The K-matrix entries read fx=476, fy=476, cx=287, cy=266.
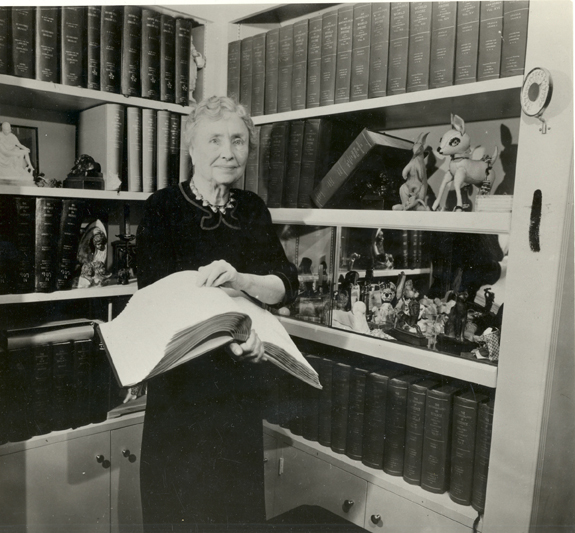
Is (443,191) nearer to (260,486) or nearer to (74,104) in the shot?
(260,486)

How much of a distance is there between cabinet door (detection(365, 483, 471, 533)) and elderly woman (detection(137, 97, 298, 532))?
291mm

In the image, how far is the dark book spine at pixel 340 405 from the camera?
4.12ft

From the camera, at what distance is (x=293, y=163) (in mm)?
1312

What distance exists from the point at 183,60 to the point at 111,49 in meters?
0.20

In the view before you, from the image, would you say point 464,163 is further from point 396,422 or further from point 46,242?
point 46,242

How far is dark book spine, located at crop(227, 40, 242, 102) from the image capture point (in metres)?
1.41

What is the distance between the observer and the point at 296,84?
4.24ft

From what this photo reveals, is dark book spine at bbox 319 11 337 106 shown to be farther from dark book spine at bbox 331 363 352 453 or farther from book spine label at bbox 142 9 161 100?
dark book spine at bbox 331 363 352 453

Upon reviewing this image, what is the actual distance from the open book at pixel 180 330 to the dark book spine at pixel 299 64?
61 cm

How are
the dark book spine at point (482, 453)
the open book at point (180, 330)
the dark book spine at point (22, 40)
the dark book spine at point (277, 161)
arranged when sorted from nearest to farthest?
the open book at point (180, 330), the dark book spine at point (482, 453), the dark book spine at point (22, 40), the dark book spine at point (277, 161)

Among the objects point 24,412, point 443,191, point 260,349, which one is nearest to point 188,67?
point 443,191

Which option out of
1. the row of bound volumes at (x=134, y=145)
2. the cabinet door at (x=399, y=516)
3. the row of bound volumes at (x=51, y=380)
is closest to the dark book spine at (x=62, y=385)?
the row of bound volumes at (x=51, y=380)

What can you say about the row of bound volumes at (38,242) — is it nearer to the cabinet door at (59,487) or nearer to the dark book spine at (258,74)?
the cabinet door at (59,487)

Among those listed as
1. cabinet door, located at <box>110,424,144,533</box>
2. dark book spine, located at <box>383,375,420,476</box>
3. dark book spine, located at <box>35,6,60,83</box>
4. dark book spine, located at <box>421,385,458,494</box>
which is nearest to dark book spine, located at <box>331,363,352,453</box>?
dark book spine, located at <box>383,375,420,476</box>
